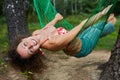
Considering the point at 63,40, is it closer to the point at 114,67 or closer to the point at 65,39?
the point at 65,39

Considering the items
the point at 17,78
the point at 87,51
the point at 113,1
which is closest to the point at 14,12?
the point at 17,78

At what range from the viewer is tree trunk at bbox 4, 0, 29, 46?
6.69m

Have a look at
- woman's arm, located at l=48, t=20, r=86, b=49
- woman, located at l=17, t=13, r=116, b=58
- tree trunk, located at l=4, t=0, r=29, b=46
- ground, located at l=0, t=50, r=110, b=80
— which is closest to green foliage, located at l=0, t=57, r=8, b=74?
ground, located at l=0, t=50, r=110, b=80

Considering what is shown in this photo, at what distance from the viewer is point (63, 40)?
12.2ft

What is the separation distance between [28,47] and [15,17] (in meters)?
3.07

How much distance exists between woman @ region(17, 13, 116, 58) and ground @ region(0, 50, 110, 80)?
5.38 ft

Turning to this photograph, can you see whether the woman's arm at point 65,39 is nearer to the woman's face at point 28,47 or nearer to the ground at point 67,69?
the woman's face at point 28,47

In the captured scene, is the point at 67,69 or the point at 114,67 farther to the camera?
the point at 67,69

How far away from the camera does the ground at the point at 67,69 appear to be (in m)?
5.72

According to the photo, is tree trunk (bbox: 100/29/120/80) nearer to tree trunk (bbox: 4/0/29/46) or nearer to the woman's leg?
the woman's leg

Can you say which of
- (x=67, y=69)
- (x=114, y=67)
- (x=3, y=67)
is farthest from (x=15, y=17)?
(x=114, y=67)

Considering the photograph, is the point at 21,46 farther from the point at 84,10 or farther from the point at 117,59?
the point at 84,10

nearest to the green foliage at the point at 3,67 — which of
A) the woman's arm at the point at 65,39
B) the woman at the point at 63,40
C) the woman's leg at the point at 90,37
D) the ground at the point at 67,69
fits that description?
the ground at the point at 67,69

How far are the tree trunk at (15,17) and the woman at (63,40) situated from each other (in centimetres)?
261
